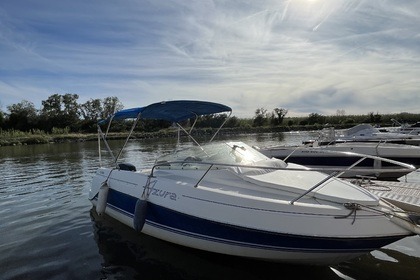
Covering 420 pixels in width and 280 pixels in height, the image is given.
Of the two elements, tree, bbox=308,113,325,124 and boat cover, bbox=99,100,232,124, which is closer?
boat cover, bbox=99,100,232,124

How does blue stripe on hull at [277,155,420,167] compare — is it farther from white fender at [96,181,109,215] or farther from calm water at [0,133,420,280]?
white fender at [96,181,109,215]

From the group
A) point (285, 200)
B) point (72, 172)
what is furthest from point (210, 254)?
point (72, 172)

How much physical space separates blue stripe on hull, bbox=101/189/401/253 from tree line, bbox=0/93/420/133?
63909 millimetres

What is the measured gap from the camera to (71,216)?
9102 millimetres

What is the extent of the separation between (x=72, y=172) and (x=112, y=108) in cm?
7012

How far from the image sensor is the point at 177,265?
579 cm

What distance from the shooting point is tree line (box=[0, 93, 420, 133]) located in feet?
235

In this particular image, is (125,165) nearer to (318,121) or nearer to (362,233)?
(362,233)

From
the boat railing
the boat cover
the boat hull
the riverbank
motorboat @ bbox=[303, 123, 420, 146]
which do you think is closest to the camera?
the boat hull

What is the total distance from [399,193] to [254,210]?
158 inches

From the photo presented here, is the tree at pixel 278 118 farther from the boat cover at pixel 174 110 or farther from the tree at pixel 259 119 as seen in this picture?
the boat cover at pixel 174 110

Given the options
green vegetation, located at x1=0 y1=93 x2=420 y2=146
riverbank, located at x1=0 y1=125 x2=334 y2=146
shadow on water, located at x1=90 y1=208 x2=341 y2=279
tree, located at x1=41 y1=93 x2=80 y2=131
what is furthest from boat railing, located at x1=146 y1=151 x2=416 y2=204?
tree, located at x1=41 y1=93 x2=80 y2=131

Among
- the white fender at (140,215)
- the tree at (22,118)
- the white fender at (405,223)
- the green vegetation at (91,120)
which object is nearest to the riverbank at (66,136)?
the green vegetation at (91,120)

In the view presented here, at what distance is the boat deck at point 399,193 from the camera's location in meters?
6.15
